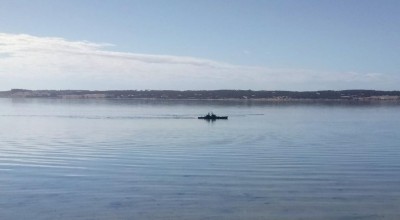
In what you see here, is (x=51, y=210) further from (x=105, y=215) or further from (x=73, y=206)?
(x=105, y=215)

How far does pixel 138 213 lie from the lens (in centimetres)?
1034

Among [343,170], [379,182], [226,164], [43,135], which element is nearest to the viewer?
[379,182]

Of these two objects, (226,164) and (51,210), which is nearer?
(51,210)

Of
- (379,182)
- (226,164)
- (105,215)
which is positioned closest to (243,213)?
(105,215)

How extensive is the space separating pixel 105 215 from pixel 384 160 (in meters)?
12.3

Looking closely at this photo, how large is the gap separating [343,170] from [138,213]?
27.1ft

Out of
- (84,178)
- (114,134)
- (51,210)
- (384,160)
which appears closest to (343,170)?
(384,160)

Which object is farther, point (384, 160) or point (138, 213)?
point (384, 160)

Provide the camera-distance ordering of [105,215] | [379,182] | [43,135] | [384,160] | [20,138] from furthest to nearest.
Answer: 1. [43,135]
2. [20,138]
3. [384,160]
4. [379,182]
5. [105,215]

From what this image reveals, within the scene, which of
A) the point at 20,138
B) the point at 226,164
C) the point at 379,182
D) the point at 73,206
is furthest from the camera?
the point at 20,138

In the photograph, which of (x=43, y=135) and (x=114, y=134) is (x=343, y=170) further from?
(x=43, y=135)

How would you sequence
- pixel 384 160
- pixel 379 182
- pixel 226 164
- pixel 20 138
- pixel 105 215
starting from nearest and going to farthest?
pixel 105 215, pixel 379 182, pixel 226 164, pixel 384 160, pixel 20 138

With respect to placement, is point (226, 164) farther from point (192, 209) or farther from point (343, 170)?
point (192, 209)

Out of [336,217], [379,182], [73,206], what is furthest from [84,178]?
[379,182]
